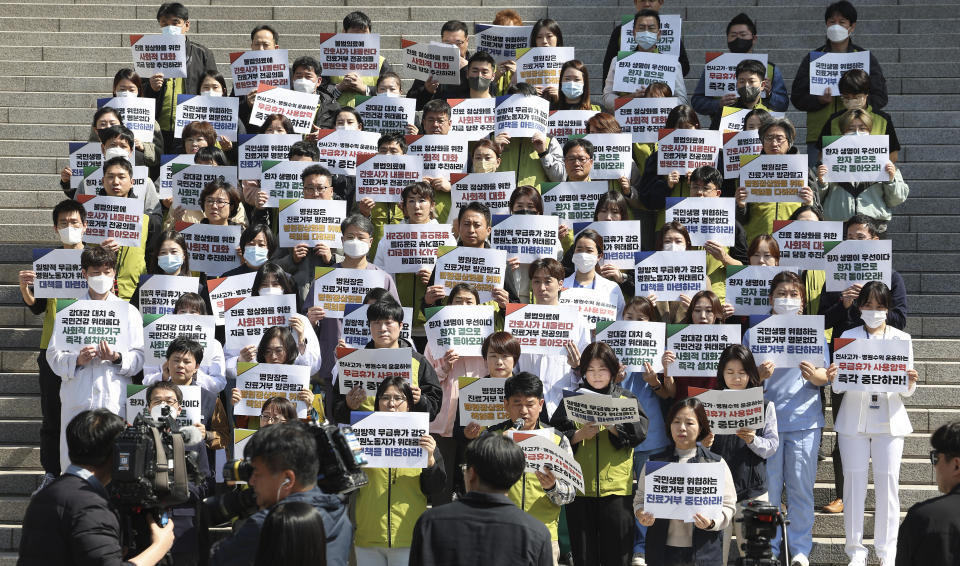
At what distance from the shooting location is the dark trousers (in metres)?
8.88

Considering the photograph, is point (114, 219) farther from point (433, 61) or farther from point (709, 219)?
point (709, 219)

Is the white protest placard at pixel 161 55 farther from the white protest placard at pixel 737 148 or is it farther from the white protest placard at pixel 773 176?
the white protest placard at pixel 773 176

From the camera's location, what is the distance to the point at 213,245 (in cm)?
1117

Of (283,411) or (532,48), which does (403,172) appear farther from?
(283,411)

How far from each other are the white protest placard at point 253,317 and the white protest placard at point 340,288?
0.33 meters

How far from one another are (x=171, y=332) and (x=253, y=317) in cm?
61

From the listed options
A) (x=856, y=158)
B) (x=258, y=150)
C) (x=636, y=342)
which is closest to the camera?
(x=636, y=342)

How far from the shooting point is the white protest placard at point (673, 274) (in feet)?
33.6

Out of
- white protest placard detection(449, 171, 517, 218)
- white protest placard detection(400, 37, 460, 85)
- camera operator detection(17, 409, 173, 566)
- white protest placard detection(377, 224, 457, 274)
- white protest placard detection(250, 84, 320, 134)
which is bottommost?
camera operator detection(17, 409, 173, 566)

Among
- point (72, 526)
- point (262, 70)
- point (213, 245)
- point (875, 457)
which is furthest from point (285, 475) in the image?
point (262, 70)

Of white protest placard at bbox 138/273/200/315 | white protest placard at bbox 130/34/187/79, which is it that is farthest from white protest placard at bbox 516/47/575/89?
white protest placard at bbox 138/273/200/315

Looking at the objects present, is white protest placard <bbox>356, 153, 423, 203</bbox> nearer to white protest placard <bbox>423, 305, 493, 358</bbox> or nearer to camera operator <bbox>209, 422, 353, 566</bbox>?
white protest placard <bbox>423, 305, 493, 358</bbox>

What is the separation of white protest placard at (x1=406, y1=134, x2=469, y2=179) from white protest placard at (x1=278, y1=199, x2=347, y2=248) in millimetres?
1148

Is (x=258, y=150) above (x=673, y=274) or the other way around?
above
